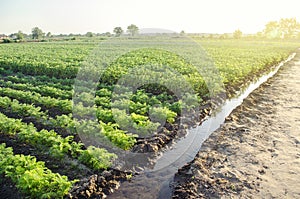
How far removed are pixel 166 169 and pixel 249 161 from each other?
75.2 inches

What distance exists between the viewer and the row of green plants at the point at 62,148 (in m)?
6.38

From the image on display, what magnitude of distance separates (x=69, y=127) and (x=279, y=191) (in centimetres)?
527

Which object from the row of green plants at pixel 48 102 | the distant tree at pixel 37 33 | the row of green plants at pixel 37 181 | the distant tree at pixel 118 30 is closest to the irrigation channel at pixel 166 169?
the row of green plants at pixel 37 181

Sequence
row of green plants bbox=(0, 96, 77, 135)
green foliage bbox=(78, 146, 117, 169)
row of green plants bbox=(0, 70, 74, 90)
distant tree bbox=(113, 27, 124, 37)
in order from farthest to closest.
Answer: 1. distant tree bbox=(113, 27, 124, 37)
2. row of green plants bbox=(0, 70, 74, 90)
3. row of green plants bbox=(0, 96, 77, 135)
4. green foliage bbox=(78, 146, 117, 169)

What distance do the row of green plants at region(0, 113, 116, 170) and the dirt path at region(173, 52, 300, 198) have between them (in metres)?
1.64

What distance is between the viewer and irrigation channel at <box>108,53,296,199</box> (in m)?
5.79

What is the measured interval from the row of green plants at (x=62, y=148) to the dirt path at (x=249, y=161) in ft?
5.38

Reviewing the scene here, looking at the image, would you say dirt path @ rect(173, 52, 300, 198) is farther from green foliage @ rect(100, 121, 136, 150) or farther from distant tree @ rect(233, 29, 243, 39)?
distant tree @ rect(233, 29, 243, 39)

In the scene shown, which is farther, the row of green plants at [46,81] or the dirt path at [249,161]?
the row of green plants at [46,81]

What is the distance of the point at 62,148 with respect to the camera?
6582mm

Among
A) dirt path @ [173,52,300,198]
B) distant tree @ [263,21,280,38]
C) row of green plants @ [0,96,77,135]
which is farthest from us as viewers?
distant tree @ [263,21,280,38]

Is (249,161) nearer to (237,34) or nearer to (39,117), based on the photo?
(39,117)

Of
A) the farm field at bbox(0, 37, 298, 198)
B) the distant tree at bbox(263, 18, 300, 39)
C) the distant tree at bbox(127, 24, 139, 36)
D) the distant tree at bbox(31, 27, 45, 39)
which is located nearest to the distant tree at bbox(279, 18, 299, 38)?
the distant tree at bbox(263, 18, 300, 39)

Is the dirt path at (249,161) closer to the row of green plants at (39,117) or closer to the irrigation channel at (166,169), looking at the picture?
the irrigation channel at (166,169)
